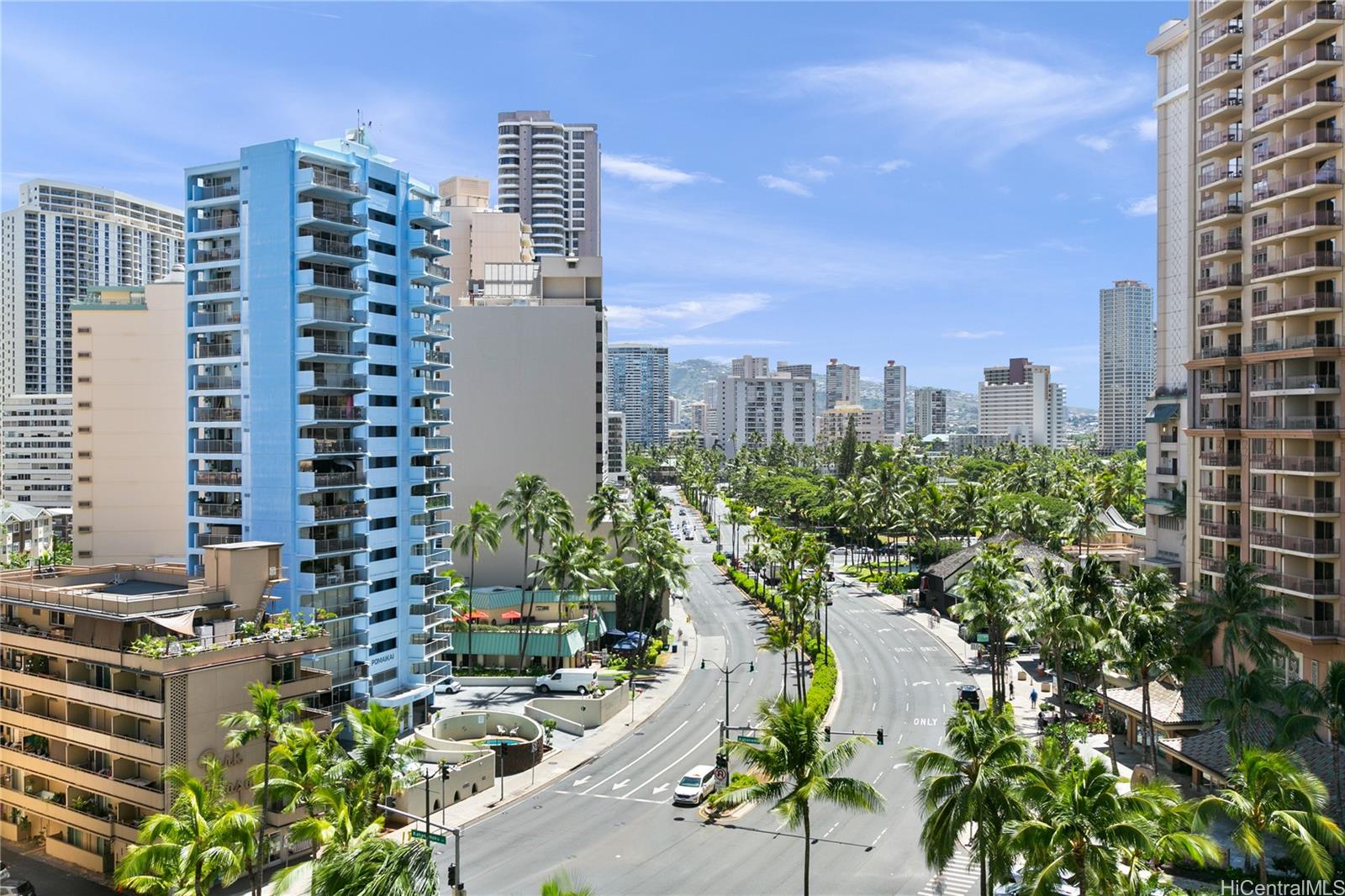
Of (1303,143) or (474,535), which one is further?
(474,535)

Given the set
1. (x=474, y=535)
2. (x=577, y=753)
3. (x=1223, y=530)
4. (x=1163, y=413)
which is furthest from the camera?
(x=474, y=535)

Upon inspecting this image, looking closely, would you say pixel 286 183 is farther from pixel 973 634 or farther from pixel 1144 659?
pixel 973 634

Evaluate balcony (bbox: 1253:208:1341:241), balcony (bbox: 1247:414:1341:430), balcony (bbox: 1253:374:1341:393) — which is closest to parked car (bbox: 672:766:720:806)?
balcony (bbox: 1247:414:1341:430)

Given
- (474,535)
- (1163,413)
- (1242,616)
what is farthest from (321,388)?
(1163,413)

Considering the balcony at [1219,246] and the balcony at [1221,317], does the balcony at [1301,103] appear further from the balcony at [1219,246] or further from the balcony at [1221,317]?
the balcony at [1221,317]

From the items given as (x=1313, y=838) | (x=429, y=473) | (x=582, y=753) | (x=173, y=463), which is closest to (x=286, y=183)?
(x=429, y=473)

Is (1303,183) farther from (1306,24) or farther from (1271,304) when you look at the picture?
(1306,24)

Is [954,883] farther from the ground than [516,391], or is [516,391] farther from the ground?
[516,391]
